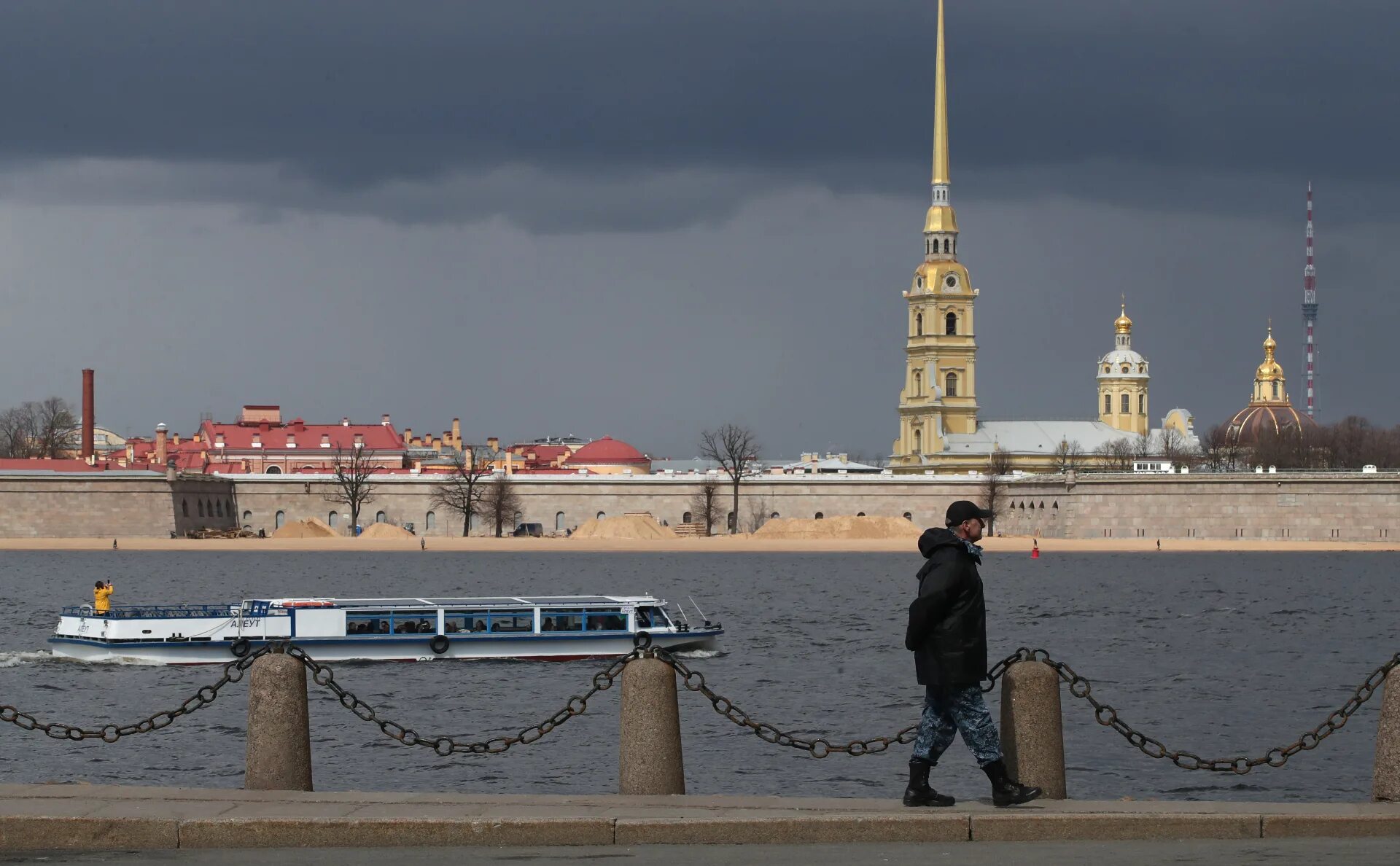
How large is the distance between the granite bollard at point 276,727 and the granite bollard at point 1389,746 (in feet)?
27.0

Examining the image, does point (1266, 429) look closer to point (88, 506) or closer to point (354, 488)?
point (354, 488)

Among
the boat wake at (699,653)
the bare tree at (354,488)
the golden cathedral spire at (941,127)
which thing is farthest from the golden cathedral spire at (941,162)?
the boat wake at (699,653)

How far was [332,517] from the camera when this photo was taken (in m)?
133

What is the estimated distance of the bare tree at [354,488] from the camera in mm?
129375

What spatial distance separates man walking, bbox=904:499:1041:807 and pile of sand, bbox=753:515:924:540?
4378 inches

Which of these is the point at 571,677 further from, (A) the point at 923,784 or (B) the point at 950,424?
(B) the point at 950,424

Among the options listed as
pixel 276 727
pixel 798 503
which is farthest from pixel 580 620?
pixel 798 503

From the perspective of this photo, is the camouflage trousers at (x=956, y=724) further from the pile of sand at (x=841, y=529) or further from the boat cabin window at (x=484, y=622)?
the pile of sand at (x=841, y=529)

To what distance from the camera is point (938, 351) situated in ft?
545

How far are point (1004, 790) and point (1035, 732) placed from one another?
0.57m

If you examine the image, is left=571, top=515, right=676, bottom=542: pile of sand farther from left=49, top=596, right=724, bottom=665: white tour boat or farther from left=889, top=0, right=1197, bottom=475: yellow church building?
left=49, top=596, right=724, bottom=665: white tour boat

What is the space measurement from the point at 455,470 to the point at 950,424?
4774cm

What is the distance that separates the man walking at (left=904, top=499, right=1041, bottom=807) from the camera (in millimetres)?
14281

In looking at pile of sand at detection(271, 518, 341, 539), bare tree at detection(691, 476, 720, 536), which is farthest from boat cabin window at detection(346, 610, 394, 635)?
bare tree at detection(691, 476, 720, 536)
